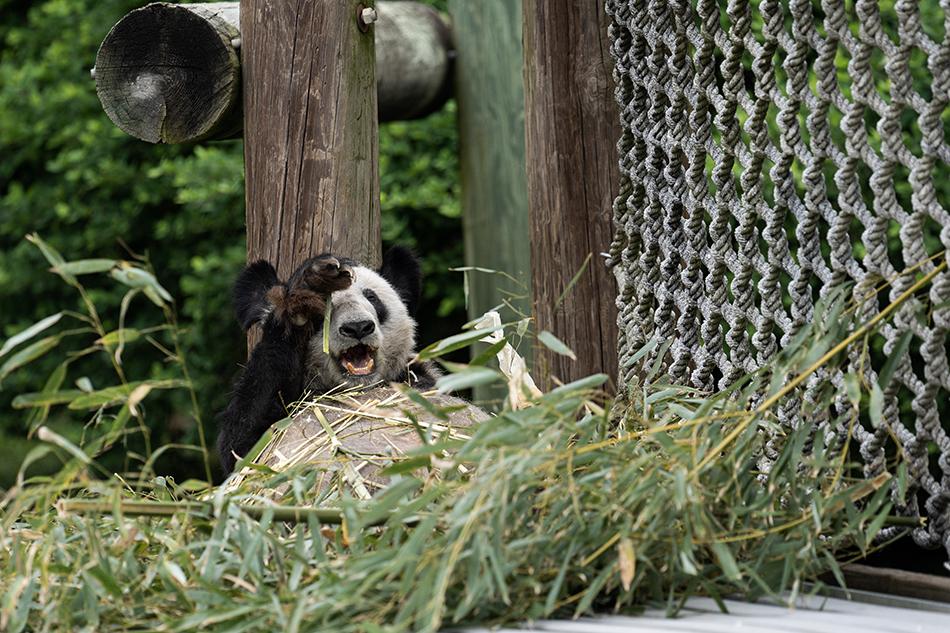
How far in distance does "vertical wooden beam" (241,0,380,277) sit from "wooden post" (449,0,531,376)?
70.5 inches

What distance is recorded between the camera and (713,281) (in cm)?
307

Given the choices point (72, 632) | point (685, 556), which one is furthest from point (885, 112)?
point (72, 632)

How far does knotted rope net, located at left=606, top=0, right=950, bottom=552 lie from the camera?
2418 mm

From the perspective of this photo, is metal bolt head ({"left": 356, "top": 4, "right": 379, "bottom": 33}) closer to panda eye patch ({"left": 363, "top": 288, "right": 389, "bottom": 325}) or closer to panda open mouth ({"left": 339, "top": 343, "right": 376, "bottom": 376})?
panda eye patch ({"left": 363, "top": 288, "right": 389, "bottom": 325})

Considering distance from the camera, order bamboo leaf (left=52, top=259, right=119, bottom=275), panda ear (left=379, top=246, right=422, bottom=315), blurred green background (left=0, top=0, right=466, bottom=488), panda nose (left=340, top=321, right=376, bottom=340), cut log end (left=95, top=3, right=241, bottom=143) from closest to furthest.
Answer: bamboo leaf (left=52, top=259, right=119, bottom=275) → panda nose (left=340, top=321, right=376, bottom=340) → cut log end (left=95, top=3, right=241, bottom=143) → panda ear (left=379, top=246, right=422, bottom=315) → blurred green background (left=0, top=0, right=466, bottom=488)

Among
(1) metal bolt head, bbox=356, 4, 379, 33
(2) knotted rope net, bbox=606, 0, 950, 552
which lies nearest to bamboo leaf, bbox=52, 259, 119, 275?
(2) knotted rope net, bbox=606, 0, 950, 552

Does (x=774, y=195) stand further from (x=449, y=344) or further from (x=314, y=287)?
(x=314, y=287)

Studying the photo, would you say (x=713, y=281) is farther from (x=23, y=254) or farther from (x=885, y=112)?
(x=23, y=254)

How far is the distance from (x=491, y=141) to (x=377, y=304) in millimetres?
2195

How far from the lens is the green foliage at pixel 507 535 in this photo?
6.93 ft

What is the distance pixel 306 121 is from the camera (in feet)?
12.4

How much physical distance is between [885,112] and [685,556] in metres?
0.94

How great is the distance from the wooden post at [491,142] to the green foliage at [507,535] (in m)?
3.14

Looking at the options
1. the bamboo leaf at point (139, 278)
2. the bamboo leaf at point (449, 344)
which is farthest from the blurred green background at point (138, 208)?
the bamboo leaf at point (139, 278)
